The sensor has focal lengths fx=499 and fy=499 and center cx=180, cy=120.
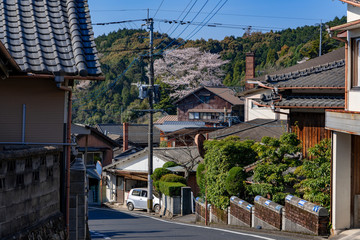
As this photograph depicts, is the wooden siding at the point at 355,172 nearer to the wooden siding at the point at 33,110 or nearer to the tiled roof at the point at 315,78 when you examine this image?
the tiled roof at the point at 315,78

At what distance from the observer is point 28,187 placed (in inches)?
344

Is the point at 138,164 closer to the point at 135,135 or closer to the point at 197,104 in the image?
the point at 135,135

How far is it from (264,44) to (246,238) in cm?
6541

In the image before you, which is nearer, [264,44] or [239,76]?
[239,76]

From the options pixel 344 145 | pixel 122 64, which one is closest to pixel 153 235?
pixel 344 145

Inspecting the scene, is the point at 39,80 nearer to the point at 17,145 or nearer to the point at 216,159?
the point at 17,145

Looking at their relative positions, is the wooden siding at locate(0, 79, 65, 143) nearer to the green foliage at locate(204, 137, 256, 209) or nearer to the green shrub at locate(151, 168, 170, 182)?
the green foliage at locate(204, 137, 256, 209)

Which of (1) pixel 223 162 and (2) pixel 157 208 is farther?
(2) pixel 157 208

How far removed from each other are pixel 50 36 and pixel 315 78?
33.1 feet

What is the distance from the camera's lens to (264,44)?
77250 mm

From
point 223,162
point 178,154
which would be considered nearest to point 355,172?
point 223,162

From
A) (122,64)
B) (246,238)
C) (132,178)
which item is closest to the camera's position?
(246,238)

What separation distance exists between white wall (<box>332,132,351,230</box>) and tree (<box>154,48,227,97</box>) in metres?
55.3

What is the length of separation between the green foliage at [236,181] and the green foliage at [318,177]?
12.4 ft
